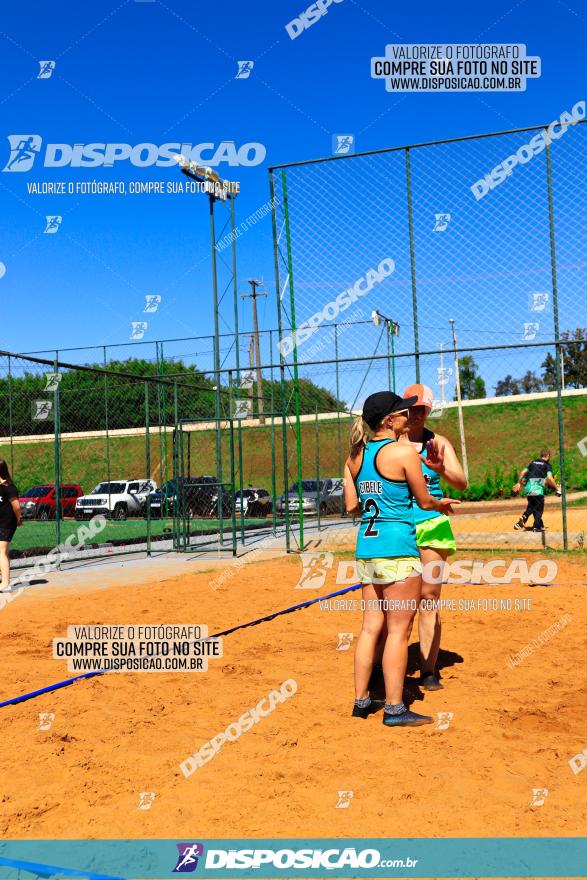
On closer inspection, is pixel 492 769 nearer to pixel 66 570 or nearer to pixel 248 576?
pixel 248 576

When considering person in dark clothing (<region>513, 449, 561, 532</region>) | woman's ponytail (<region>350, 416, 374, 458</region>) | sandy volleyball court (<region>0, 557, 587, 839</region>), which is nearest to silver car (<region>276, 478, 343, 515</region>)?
person in dark clothing (<region>513, 449, 561, 532</region>)

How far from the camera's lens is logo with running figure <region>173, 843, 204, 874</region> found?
2.79 m

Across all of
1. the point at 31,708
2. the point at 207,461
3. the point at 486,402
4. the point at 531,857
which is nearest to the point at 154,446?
the point at 207,461

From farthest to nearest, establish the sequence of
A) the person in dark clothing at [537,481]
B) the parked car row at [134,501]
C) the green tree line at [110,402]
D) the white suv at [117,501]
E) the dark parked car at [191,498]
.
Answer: the green tree line at [110,402], the white suv at [117,501], the parked car row at [134,501], the person in dark clothing at [537,481], the dark parked car at [191,498]

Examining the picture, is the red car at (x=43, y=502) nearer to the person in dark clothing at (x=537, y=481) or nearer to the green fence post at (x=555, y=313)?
the person in dark clothing at (x=537, y=481)

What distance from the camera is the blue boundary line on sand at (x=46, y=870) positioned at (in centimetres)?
266

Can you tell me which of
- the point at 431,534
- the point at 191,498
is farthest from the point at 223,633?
the point at 191,498

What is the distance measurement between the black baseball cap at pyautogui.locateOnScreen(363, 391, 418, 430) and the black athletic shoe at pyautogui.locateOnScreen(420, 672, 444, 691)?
1703mm

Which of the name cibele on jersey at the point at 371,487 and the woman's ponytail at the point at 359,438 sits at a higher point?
the woman's ponytail at the point at 359,438

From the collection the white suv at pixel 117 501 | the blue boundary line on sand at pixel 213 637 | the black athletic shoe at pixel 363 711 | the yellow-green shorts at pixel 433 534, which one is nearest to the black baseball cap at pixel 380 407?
the yellow-green shorts at pixel 433 534

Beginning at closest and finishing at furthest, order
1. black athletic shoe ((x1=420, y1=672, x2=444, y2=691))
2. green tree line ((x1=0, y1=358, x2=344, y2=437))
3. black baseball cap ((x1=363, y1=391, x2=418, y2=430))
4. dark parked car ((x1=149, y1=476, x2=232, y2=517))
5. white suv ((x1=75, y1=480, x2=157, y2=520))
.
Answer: black baseball cap ((x1=363, y1=391, x2=418, y2=430)) → black athletic shoe ((x1=420, y1=672, x2=444, y2=691)) → dark parked car ((x1=149, y1=476, x2=232, y2=517)) → white suv ((x1=75, y1=480, x2=157, y2=520)) → green tree line ((x1=0, y1=358, x2=344, y2=437))

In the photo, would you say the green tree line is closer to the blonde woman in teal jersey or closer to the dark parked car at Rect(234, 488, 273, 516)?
the dark parked car at Rect(234, 488, 273, 516)

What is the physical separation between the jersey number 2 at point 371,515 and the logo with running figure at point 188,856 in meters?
1.87

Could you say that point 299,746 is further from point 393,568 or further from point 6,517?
point 6,517
